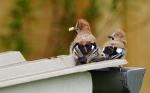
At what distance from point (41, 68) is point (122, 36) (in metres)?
0.38

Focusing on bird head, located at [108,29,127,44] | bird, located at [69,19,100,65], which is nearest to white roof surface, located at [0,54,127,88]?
bird, located at [69,19,100,65]

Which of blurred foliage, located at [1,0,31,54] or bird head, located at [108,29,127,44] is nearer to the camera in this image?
bird head, located at [108,29,127,44]

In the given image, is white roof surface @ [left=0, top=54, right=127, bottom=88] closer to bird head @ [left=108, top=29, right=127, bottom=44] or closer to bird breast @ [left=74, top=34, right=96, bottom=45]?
bird breast @ [left=74, top=34, right=96, bottom=45]

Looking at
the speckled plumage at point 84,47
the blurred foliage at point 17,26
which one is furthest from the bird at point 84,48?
the blurred foliage at point 17,26

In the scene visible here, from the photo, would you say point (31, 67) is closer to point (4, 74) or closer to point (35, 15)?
point (4, 74)

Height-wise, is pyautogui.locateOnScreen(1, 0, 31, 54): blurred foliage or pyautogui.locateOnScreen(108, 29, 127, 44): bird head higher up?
pyautogui.locateOnScreen(108, 29, 127, 44): bird head

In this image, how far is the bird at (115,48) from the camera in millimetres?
1770

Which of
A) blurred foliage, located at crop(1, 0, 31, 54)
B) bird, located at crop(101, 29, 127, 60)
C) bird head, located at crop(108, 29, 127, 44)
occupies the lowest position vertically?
blurred foliage, located at crop(1, 0, 31, 54)

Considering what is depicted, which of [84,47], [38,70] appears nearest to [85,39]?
[84,47]

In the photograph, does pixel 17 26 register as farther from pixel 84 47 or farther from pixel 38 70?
pixel 38 70

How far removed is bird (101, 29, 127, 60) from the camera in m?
1.77

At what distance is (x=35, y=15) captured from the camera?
14.5 ft

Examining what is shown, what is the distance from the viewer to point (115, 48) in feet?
6.00

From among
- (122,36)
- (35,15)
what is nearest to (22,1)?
(35,15)
